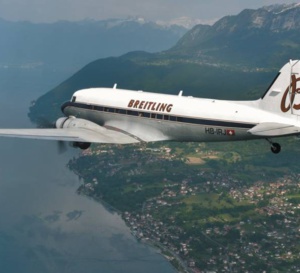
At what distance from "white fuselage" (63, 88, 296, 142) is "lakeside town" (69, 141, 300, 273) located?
90.5 m

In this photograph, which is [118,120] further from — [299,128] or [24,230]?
[24,230]

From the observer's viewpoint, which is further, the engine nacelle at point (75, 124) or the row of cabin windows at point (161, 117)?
the engine nacelle at point (75, 124)

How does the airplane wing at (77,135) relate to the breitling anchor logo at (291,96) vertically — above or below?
below

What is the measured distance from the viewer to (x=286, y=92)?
3519 cm

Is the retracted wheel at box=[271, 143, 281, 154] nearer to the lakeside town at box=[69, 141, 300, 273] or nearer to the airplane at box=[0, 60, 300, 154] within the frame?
the airplane at box=[0, 60, 300, 154]

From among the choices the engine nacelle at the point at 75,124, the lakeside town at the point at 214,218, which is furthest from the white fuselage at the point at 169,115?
the lakeside town at the point at 214,218

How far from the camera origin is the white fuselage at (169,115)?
36906mm

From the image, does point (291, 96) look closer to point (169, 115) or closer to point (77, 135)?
point (169, 115)

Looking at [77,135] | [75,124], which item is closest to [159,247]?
[75,124]

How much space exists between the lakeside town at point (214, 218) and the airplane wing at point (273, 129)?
99528mm

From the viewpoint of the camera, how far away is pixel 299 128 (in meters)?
33.7

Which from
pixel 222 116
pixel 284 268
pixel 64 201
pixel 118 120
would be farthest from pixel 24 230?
pixel 222 116

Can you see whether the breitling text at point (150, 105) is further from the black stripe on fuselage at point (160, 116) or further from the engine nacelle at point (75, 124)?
the engine nacelle at point (75, 124)

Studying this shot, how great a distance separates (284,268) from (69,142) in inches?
4186
